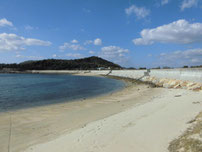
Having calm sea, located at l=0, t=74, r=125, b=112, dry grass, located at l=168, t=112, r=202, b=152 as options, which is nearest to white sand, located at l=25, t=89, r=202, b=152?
dry grass, located at l=168, t=112, r=202, b=152

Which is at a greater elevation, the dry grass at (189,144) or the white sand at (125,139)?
the dry grass at (189,144)

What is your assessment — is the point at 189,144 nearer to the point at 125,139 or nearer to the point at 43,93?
the point at 125,139

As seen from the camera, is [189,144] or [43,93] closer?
[189,144]

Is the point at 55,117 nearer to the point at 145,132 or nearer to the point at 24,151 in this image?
the point at 24,151

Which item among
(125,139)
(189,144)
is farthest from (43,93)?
(189,144)

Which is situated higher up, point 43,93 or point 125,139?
point 125,139

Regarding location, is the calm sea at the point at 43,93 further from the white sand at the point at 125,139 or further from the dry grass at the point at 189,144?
the dry grass at the point at 189,144

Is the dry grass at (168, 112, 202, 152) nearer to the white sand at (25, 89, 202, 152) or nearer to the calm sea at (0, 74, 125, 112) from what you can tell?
the white sand at (25, 89, 202, 152)

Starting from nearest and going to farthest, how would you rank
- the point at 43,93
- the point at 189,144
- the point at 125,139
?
the point at 189,144, the point at 125,139, the point at 43,93

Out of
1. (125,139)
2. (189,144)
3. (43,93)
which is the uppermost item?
(189,144)

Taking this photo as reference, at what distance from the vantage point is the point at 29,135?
6.88 meters

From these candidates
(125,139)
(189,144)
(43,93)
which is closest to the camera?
(189,144)

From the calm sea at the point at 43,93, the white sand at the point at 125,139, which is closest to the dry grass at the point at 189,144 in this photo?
the white sand at the point at 125,139

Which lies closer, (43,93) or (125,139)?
(125,139)
